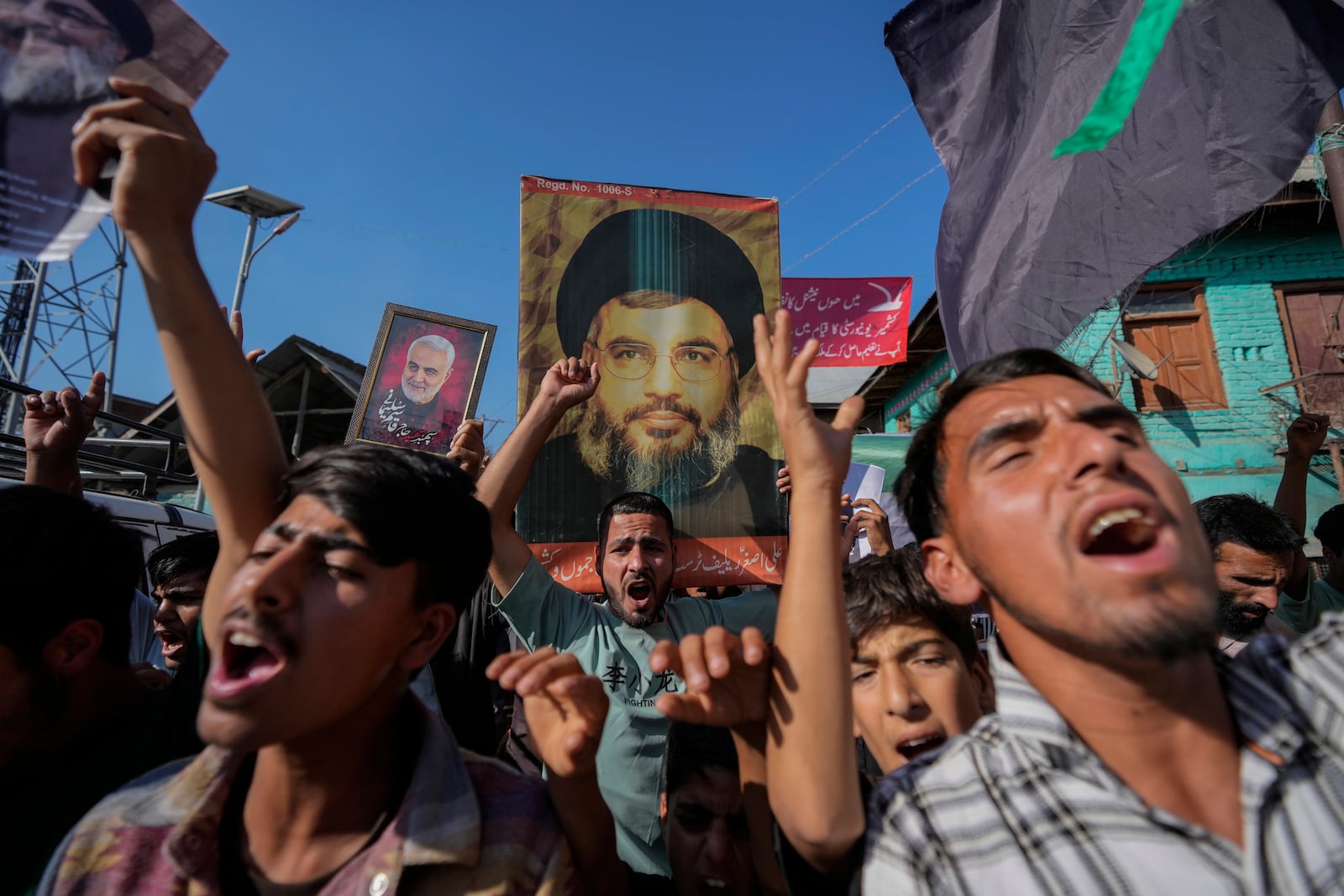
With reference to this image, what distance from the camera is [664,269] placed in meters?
3.52

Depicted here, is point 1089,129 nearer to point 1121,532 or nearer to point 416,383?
point 1121,532

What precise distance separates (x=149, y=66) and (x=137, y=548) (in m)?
1.23

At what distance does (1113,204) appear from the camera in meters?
2.58

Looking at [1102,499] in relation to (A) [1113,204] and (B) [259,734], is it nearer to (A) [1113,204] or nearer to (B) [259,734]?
(B) [259,734]

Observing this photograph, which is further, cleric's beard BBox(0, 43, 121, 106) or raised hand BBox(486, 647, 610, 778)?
cleric's beard BBox(0, 43, 121, 106)

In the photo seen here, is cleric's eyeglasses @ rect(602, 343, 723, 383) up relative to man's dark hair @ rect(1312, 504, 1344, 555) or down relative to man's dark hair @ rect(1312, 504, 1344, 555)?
up

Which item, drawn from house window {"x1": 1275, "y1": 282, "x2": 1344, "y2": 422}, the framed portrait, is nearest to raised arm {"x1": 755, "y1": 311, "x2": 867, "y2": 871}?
the framed portrait

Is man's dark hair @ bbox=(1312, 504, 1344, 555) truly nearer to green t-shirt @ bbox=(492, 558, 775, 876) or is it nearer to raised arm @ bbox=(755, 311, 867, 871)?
green t-shirt @ bbox=(492, 558, 775, 876)

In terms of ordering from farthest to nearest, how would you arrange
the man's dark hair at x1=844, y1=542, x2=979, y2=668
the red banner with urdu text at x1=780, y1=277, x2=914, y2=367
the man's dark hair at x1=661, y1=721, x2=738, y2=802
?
the red banner with urdu text at x1=780, y1=277, x2=914, y2=367
the man's dark hair at x1=844, y1=542, x2=979, y2=668
the man's dark hair at x1=661, y1=721, x2=738, y2=802

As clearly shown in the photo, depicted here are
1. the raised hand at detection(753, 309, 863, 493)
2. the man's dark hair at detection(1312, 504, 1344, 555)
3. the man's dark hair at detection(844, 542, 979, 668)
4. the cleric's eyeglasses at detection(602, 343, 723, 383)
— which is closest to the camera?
the raised hand at detection(753, 309, 863, 493)

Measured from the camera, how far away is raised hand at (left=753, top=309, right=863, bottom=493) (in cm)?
127

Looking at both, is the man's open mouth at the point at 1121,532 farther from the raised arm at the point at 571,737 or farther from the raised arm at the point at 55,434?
the raised arm at the point at 55,434

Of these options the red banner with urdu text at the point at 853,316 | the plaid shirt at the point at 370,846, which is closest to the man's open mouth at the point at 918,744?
the plaid shirt at the point at 370,846

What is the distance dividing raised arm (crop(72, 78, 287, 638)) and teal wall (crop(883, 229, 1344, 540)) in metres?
10.9
